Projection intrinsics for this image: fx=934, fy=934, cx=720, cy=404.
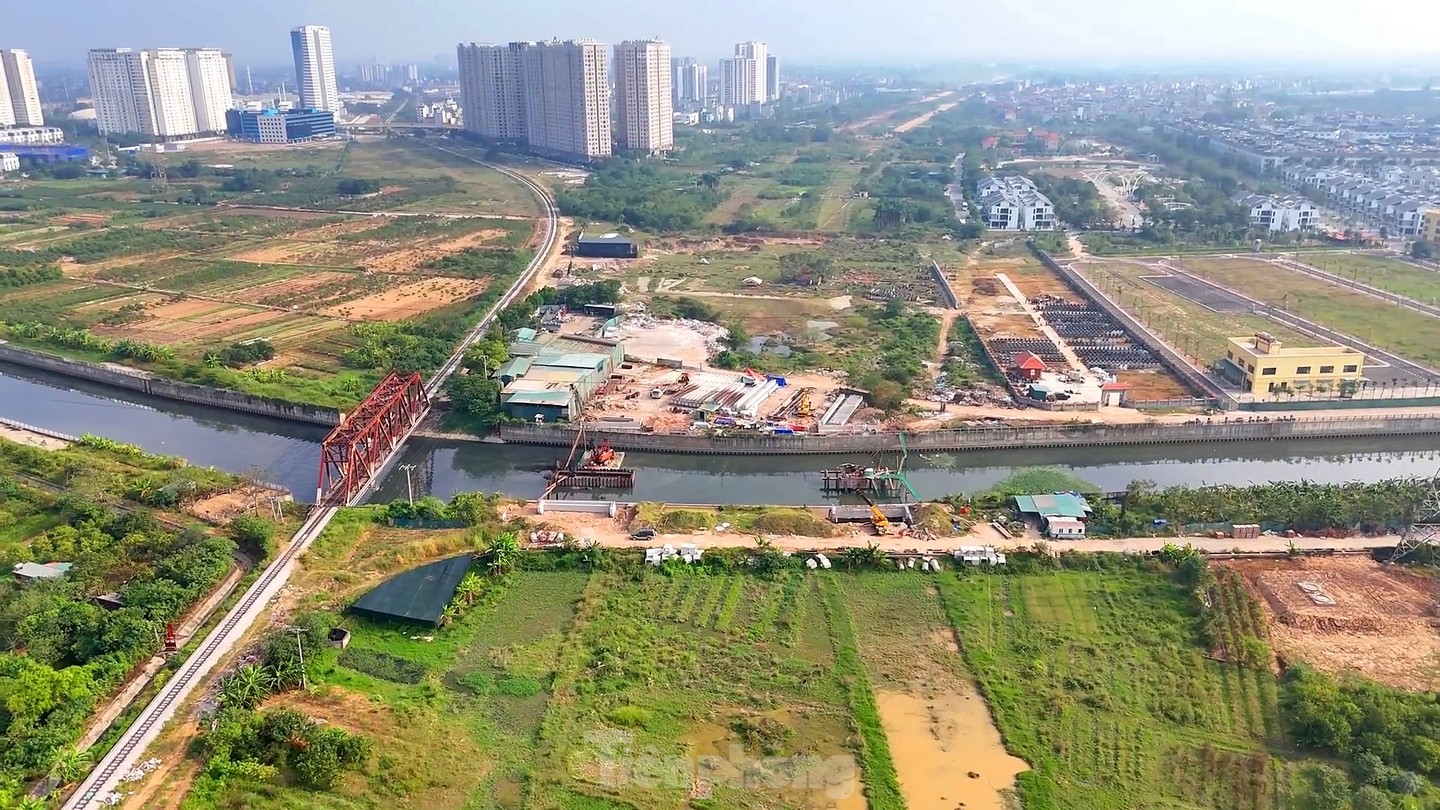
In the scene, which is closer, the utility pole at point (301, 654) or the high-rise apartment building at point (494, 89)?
the utility pole at point (301, 654)

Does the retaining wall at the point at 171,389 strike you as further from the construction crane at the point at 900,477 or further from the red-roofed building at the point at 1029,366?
the red-roofed building at the point at 1029,366

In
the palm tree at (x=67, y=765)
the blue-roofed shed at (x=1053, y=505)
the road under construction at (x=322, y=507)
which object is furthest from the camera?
the blue-roofed shed at (x=1053, y=505)

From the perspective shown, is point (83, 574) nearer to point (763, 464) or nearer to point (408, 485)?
point (408, 485)

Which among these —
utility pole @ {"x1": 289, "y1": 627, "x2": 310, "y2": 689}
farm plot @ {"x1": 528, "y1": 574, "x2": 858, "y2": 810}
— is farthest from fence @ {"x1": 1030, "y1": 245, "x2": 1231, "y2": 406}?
utility pole @ {"x1": 289, "y1": 627, "x2": 310, "y2": 689}

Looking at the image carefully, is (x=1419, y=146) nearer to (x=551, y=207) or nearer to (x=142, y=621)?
(x=551, y=207)

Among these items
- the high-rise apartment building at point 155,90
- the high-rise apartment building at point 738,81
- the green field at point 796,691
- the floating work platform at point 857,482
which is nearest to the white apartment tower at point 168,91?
the high-rise apartment building at point 155,90

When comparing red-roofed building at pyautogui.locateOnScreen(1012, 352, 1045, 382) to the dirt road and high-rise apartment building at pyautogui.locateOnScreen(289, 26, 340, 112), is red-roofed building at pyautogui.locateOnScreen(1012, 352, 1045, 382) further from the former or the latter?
high-rise apartment building at pyautogui.locateOnScreen(289, 26, 340, 112)
